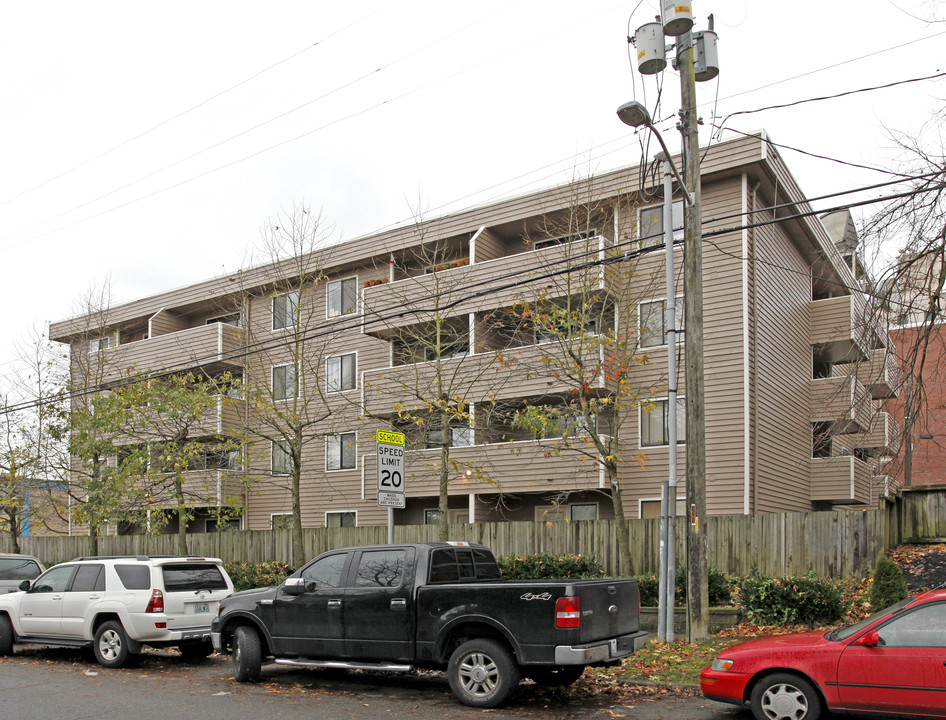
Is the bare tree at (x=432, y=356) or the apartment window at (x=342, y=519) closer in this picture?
the bare tree at (x=432, y=356)

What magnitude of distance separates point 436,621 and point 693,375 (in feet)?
17.9

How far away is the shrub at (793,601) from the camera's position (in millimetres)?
12969

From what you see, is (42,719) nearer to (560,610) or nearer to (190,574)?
(190,574)

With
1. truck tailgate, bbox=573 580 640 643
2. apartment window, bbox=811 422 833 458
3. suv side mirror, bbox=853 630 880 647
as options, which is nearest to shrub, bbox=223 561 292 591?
truck tailgate, bbox=573 580 640 643

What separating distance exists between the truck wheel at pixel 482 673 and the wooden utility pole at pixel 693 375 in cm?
415

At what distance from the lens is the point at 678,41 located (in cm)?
1355

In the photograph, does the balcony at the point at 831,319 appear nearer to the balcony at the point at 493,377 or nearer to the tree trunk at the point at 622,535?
the balcony at the point at 493,377

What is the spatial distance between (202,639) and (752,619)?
336 inches

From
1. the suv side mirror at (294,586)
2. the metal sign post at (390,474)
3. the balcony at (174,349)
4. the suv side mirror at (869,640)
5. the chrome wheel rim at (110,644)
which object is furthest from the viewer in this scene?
the balcony at (174,349)

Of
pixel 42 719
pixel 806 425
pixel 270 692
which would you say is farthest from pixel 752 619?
pixel 806 425

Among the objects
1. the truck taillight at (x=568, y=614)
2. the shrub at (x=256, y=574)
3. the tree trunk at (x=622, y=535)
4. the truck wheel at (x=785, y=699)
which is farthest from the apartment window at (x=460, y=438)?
the truck wheel at (x=785, y=699)

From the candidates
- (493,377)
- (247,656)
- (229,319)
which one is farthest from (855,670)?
(229,319)

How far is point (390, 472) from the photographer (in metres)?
13.9

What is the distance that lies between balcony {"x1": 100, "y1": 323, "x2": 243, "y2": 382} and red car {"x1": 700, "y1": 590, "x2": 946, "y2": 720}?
24.6 m
